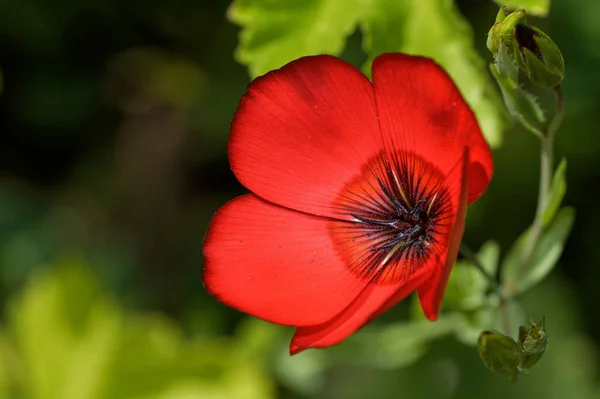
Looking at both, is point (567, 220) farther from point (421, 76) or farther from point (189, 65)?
point (189, 65)

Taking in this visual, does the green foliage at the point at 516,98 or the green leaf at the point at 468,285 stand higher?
the green foliage at the point at 516,98

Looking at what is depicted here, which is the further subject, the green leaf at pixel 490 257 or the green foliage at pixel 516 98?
the green leaf at pixel 490 257


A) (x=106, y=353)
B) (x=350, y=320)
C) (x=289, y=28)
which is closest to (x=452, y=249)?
(x=350, y=320)

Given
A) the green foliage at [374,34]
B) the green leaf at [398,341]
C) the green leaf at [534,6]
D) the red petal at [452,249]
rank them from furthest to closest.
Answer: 1. the green leaf at [398,341]
2. the green foliage at [374,34]
3. the green leaf at [534,6]
4. the red petal at [452,249]

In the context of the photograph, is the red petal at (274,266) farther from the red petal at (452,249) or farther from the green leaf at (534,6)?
the green leaf at (534,6)

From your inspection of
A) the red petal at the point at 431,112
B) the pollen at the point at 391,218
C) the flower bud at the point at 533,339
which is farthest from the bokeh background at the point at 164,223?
the red petal at the point at 431,112

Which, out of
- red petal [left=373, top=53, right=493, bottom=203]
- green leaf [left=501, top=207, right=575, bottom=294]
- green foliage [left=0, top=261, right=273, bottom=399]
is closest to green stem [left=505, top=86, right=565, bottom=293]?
green leaf [left=501, top=207, right=575, bottom=294]

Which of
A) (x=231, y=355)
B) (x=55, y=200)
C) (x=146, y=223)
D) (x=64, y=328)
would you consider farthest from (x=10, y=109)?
(x=231, y=355)

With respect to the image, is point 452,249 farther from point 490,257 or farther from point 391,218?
point 490,257
